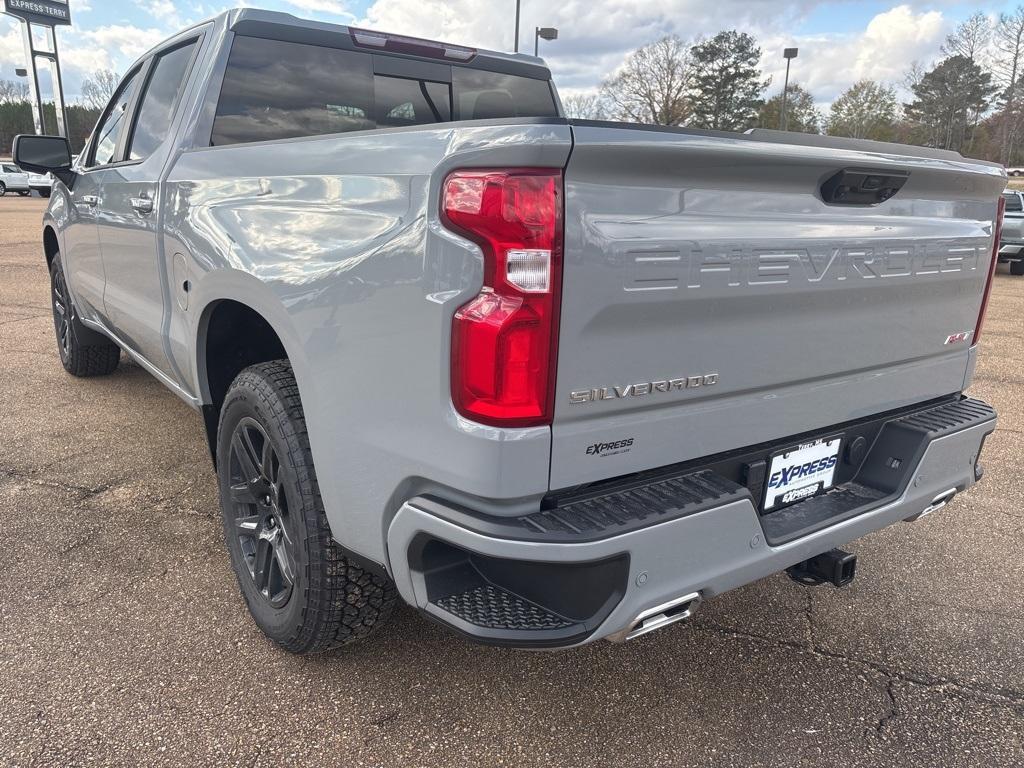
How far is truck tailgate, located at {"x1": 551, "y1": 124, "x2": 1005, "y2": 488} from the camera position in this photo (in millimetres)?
1664

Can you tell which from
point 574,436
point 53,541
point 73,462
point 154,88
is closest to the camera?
point 574,436

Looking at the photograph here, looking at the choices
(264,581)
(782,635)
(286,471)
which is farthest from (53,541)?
(782,635)

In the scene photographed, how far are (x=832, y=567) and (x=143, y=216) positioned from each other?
288 centimetres

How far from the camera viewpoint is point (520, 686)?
2408 mm

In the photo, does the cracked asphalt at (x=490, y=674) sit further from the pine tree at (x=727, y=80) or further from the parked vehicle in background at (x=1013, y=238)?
the pine tree at (x=727, y=80)

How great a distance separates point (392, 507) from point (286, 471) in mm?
501

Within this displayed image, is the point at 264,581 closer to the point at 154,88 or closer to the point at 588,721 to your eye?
the point at 588,721

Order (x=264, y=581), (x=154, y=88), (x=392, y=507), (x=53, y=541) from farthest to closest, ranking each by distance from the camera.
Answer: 1. (x=154, y=88)
2. (x=53, y=541)
3. (x=264, y=581)
4. (x=392, y=507)

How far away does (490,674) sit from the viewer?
2457mm

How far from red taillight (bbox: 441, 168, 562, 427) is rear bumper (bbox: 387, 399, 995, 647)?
0.25m

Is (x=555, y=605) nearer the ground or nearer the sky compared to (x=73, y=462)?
nearer the sky

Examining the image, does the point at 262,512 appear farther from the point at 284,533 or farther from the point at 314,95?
the point at 314,95

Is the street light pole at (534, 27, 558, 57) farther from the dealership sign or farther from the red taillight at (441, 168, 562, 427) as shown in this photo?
the dealership sign

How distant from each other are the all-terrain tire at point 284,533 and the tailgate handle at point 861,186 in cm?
152
